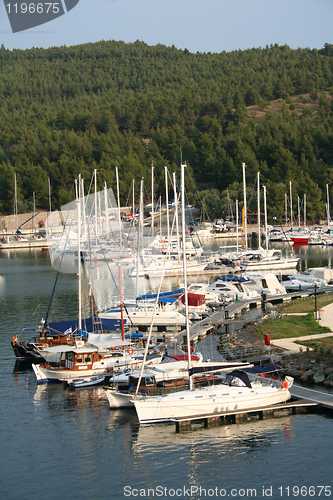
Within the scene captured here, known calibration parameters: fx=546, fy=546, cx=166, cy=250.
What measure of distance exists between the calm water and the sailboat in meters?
0.53

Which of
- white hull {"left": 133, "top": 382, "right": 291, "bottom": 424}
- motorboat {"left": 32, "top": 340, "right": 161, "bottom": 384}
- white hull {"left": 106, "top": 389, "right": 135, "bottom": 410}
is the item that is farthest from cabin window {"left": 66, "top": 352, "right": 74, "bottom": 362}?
white hull {"left": 133, "top": 382, "right": 291, "bottom": 424}

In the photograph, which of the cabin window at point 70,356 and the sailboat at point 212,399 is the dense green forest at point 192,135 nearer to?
the cabin window at point 70,356

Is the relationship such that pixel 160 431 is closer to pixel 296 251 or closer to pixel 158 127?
pixel 296 251

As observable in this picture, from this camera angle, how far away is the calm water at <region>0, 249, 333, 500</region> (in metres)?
13.2

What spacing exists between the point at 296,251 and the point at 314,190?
27.5m

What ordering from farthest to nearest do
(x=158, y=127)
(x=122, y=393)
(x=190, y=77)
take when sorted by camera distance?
1. (x=190, y=77)
2. (x=158, y=127)
3. (x=122, y=393)

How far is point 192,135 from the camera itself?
4688 inches

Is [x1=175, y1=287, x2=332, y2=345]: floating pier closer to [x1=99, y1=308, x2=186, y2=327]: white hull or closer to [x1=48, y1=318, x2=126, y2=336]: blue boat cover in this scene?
[x1=99, y1=308, x2=186, y2=327]: white hull

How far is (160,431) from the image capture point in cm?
1627

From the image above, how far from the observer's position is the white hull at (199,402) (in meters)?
16.3

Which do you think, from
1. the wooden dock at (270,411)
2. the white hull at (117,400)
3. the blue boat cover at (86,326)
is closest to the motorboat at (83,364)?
the white hull at (117,400)

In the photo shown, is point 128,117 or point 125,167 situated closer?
point 125,167

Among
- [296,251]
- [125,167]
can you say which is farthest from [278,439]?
[125,167]

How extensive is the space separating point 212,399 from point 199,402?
42 centimetres
